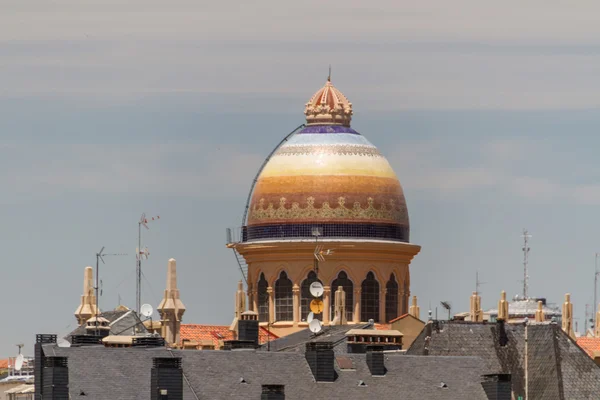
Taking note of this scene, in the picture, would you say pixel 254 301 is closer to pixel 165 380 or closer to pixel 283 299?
pixel 283 299

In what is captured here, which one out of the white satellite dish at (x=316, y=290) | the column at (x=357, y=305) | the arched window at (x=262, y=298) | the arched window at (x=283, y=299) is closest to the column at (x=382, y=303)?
the column at (x=357, y=305)

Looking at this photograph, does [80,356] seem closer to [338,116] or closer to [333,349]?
[333,349]

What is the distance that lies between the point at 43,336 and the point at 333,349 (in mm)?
15523

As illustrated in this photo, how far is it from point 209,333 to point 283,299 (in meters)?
13.2

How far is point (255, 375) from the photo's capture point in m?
131

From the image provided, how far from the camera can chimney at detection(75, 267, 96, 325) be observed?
17388 centimetres

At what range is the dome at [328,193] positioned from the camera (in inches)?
7347

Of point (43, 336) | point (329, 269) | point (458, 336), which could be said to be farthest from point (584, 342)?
point (43, 336)

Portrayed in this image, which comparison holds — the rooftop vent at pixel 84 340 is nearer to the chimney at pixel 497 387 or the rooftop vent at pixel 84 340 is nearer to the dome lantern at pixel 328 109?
the chimney at pixel 497 387

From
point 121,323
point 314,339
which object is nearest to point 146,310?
point 314,339

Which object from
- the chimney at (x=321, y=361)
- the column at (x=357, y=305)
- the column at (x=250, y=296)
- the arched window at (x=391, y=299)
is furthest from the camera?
the column at (x=250, y=296)

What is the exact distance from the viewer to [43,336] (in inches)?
5281

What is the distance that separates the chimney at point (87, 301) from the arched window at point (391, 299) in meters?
22.5

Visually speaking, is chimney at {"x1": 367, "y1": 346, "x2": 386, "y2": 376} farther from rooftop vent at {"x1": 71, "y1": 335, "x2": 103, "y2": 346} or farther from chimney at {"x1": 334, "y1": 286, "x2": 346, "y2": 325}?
chimney at {"x1": 334, "y1": 286, "x2": 346, "y2": 325}
